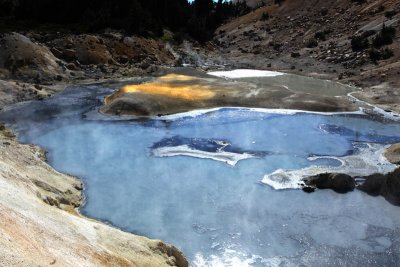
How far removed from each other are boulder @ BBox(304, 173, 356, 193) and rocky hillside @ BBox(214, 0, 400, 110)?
15.8m

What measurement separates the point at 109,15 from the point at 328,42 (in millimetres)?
28920

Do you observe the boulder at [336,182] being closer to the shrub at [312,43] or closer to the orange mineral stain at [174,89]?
the orange mineral stain at [174,89]

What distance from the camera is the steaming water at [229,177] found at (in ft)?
50.8

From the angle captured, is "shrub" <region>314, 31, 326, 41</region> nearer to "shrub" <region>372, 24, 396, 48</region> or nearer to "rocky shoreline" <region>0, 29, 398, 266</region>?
"shrub" <region>372, 24, 396, 48</region>

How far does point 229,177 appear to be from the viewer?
69.9ft

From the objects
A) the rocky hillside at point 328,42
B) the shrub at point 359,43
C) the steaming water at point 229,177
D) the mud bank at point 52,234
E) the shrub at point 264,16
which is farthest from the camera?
the shrub at point 264,16

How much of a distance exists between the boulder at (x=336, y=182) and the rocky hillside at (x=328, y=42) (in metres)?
15.8

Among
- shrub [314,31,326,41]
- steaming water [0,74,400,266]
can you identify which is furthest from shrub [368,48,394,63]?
steaming water [0,74,400,266]

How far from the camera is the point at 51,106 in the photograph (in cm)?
3419

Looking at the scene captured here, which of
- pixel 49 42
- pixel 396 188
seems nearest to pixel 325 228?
pixel 396 188

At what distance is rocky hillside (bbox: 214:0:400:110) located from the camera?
139 ft

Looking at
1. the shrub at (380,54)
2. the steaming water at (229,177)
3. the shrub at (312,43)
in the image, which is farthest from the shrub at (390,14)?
the steaming water at (229,177)

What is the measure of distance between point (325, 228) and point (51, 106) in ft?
77.8

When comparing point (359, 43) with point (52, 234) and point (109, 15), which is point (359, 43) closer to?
point (109, 15)
